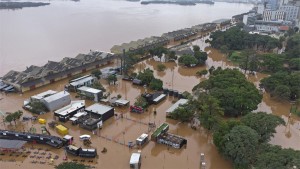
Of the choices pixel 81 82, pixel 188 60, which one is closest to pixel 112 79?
pixel 81 82

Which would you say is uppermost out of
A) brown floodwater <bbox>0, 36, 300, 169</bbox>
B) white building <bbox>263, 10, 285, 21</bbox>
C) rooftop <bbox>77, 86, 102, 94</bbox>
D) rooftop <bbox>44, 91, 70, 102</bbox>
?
white building <bbox>263, 10, 285, 21</bbox>

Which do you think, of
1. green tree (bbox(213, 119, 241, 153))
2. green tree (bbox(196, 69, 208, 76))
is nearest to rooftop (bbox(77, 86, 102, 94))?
green tree (bbox(213, 119, 241, 153))

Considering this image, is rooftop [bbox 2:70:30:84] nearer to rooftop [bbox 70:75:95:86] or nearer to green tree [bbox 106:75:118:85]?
rooftop [bbox 70:75:95:86]

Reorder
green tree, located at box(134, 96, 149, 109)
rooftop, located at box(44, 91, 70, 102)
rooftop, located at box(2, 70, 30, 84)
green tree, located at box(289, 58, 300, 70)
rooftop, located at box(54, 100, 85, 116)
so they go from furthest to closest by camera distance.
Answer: green tree, located at box(289, 58, 300, 70) → rooftop, located at box(2, 70, 30, 84) → green tree, located at box(134, 96, 149, 109) → rooftop, located at box(44, 91, 70, 102) → rooftop, located at box(54, 100, 85, 116)

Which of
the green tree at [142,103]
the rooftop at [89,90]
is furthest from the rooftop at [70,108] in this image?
the green tree at [142,103]

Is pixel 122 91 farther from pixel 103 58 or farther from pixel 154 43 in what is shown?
pixel 154 43

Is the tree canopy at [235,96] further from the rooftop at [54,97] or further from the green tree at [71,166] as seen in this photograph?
the rooftop at [54,97]

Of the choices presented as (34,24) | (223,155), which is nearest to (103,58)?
(223,155)
